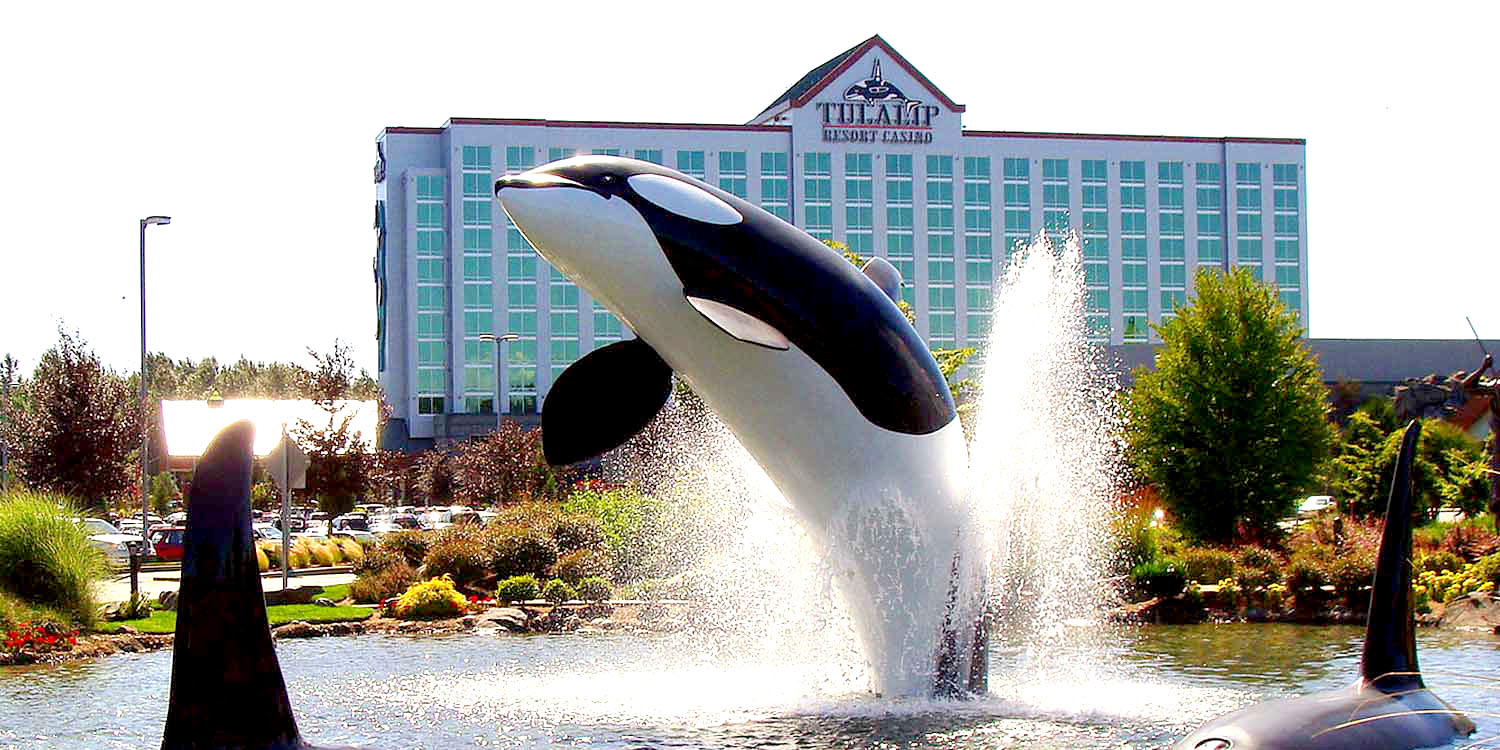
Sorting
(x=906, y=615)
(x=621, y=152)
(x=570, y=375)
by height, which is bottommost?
(x=906, y=615)

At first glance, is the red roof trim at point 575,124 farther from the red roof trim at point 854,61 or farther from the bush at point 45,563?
the bush at point 45,563

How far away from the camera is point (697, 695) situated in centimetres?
1374

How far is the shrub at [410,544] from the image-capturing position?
89.7 feet

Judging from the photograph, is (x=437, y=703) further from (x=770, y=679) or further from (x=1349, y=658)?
(x=1349, y=658)

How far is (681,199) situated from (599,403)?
5.97 ft

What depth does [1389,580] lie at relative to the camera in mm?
9383

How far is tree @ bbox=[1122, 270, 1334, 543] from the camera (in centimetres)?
3038

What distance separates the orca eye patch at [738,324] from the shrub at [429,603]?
40.8 feet

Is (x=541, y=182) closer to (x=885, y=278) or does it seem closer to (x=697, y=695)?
(x=885, y=278)

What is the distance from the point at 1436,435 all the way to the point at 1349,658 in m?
23.3

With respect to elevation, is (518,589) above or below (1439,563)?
below

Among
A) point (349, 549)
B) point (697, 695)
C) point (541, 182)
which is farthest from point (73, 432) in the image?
point (541, 182)

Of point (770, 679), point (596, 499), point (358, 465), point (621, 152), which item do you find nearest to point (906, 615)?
point (770, 679)

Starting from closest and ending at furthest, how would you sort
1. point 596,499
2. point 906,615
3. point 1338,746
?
point 1338,746, point 906,615, point 596,499
